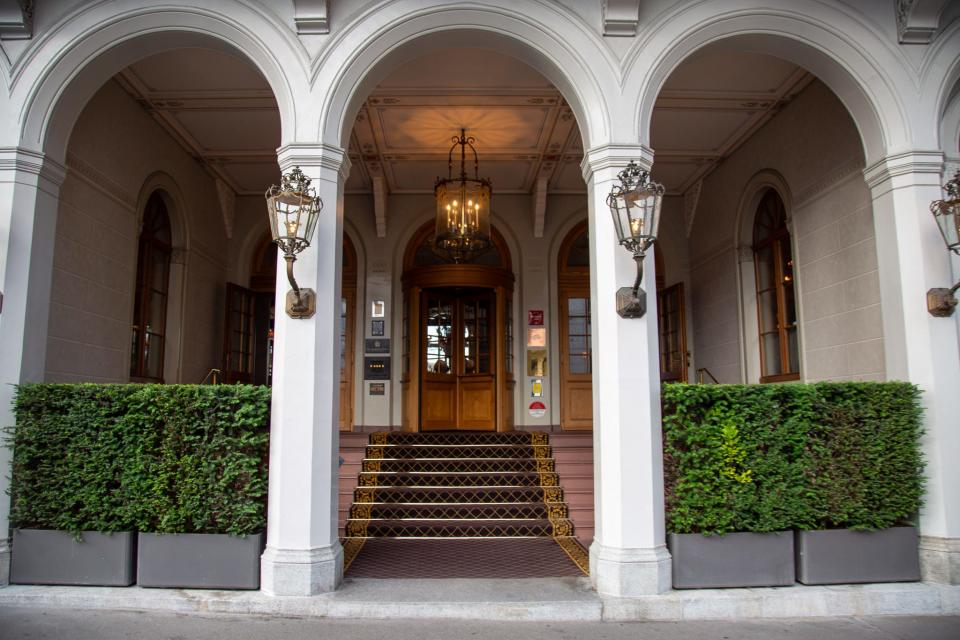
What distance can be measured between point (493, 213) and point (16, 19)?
6164 mm

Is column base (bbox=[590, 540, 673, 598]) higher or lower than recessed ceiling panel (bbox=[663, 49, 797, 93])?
lower

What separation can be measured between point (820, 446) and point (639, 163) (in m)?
2.36

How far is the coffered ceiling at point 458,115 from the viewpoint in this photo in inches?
253

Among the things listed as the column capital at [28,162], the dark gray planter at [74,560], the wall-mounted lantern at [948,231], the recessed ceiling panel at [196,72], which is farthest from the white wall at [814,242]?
the column capital at [28,162]

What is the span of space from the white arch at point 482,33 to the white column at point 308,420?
21.8 inches

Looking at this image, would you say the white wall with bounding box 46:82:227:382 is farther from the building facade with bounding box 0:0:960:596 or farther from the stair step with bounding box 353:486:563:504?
the stair step with bounding box 353:486:563:504

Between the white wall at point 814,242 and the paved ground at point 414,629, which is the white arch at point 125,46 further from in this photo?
the white wall at point 814,242

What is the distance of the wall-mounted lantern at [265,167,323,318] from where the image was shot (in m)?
4.41

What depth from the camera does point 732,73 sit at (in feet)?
21.3

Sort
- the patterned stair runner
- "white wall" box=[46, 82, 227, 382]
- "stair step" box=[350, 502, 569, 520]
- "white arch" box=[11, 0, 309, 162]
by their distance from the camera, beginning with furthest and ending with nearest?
1. "stair step" box=[350, 502, 569, 520]
2. the patterned stair runner
3. "white wall" box=[46, 82, 227, 382]
4. "white arch" box=[11, 0, 309, 162]

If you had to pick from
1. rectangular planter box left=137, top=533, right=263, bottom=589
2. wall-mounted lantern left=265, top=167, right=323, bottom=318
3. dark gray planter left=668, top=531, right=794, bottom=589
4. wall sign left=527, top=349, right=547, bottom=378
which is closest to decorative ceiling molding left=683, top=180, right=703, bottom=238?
wall sign left=527, top=349, right=547, bottom=378

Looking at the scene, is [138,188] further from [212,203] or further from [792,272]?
[792,272]

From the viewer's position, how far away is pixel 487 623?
4203 millimetres

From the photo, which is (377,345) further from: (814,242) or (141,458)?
(814,242)
